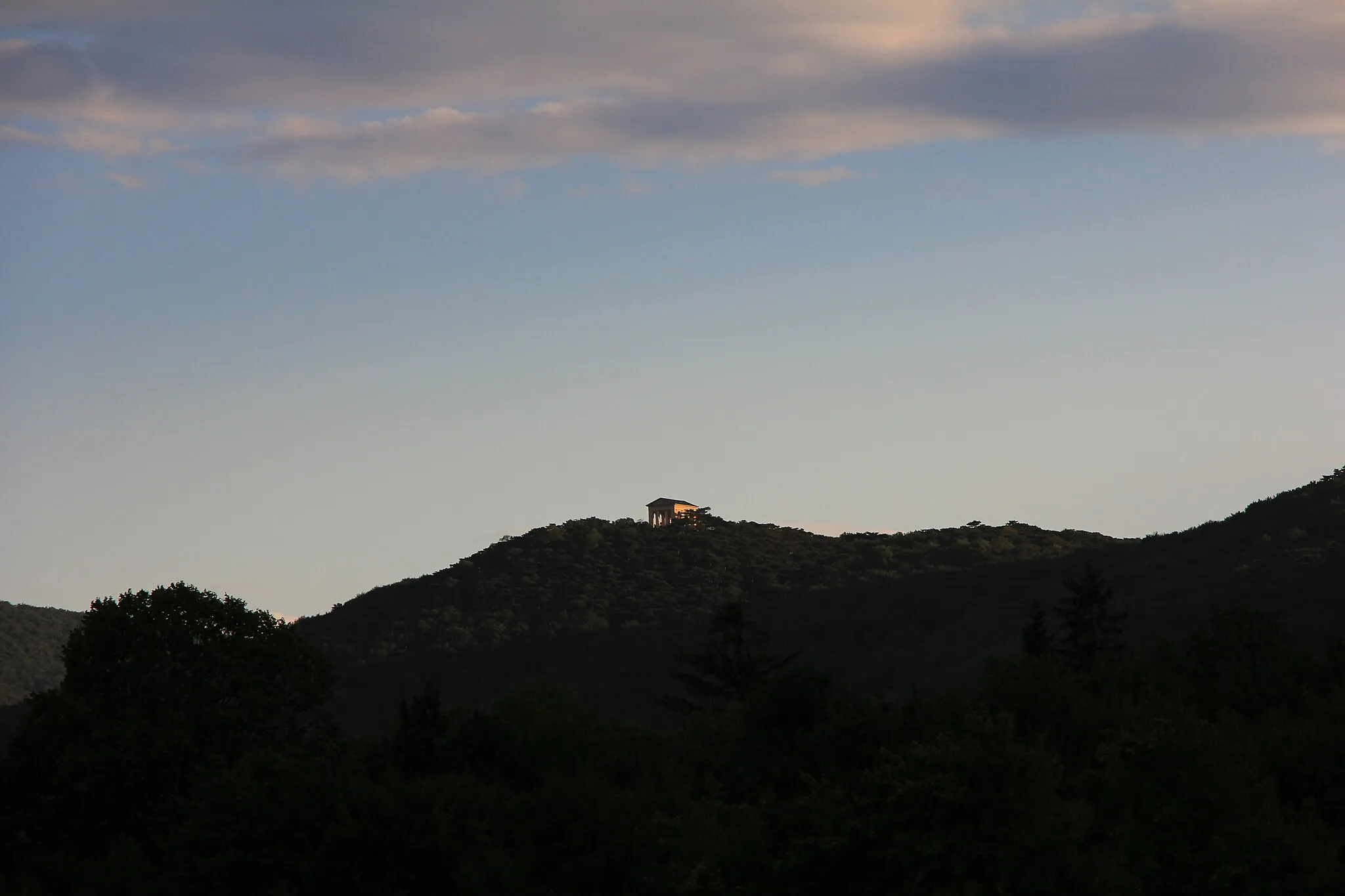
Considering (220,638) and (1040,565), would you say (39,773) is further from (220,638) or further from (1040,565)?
(1040,565)

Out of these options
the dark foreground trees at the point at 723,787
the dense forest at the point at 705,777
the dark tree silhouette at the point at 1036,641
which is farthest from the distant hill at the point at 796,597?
the dark foreground trees at the point at 723,787

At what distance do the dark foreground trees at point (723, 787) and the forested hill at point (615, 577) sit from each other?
83774 millimetres

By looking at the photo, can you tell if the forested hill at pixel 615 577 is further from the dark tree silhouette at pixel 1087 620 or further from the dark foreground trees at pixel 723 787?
the dark foreground trees at pixel 723 787

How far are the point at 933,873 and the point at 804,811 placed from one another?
4.09 meters

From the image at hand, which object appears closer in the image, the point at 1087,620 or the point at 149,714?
the point at 149,714

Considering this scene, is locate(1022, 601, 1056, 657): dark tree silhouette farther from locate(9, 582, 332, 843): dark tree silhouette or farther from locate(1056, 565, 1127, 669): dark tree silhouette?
locate(9, 582, 332, 843): dark tree silhouette

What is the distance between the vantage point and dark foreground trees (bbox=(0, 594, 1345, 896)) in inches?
1564

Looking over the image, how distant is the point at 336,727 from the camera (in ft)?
208

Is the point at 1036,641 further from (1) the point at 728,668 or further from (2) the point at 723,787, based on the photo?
(2) the point at 723,787

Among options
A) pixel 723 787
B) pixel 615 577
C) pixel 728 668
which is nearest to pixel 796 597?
pixel 615 577

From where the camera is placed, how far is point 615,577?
584 ft

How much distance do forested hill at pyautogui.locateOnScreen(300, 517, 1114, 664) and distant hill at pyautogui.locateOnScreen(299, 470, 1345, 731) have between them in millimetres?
355

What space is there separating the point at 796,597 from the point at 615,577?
881 inches

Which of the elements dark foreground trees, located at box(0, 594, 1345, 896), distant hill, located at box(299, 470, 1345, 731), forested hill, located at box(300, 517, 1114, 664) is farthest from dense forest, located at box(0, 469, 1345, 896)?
forested hill, located at box(300, 517, 1114, 664)
